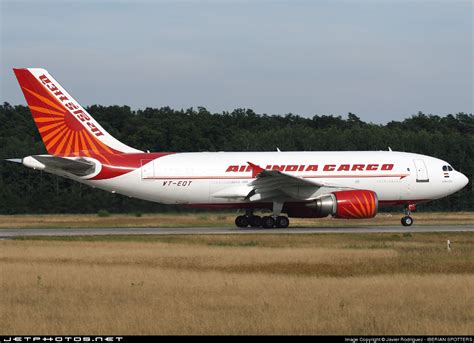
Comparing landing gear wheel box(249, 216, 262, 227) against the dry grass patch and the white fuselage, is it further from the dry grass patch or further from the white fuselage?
the dry grass patch

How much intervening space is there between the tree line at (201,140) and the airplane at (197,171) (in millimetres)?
13750

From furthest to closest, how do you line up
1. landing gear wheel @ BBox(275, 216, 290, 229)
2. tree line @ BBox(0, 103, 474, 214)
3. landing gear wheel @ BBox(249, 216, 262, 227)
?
tree line @ BBox(0, 103, 474, 214) → landing gear wheel @ BBox(249, 216, 262, 227) → landing gear wheel @ BBox(275, 216, 290, 229)

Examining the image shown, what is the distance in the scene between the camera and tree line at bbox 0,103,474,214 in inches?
2584

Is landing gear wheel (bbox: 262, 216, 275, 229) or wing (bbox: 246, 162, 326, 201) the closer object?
wing (bbox: 246, 162, 326, 201)

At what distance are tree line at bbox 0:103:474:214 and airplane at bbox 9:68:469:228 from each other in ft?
45.1

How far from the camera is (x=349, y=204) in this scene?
40.5 m

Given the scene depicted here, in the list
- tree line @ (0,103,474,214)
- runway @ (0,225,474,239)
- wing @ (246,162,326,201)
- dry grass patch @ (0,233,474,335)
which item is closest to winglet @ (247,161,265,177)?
wing @ (246,162,326,201)

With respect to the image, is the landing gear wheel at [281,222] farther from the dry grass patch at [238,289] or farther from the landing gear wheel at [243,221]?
the dry grass patch at [238,289]

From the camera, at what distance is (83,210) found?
212ft

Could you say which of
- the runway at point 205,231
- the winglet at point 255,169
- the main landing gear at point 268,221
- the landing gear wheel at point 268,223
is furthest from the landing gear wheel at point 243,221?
the winglet at point 255,169

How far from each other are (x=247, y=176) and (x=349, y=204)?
17.9 feet


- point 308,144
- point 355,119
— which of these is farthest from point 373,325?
point 355,119

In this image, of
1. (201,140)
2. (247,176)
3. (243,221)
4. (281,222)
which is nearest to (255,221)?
(243,221)

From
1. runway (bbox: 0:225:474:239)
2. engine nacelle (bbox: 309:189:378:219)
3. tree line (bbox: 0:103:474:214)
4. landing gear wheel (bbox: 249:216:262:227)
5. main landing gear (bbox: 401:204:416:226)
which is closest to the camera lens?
runway (bbox: 0:225:474:239)
